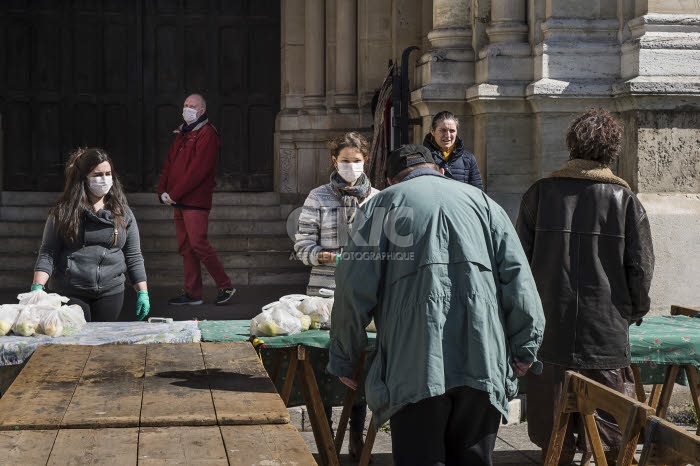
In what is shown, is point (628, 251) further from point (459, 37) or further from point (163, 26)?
point (163, 26)

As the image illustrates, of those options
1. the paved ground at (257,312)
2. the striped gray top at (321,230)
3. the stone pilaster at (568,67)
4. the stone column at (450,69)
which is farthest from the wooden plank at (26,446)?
the stone column at (450,69)

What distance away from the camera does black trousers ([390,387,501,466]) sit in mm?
4031

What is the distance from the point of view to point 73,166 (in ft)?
21.0

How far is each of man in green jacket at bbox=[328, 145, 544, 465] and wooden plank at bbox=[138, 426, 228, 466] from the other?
0.71 m

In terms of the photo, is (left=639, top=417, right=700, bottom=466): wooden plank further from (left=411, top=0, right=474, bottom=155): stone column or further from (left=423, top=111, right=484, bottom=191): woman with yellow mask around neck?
(left=411, top=0, right=474, bottom=155): stone column

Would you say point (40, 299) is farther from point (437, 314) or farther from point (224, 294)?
point (224, 294)

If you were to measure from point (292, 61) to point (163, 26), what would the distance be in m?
1.60

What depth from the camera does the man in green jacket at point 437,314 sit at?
402 centimetres

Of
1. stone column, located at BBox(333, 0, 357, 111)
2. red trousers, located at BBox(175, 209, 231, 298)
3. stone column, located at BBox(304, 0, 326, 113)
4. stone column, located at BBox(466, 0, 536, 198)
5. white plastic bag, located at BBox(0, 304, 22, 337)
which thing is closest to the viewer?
white plastic bag, located at BBox(0, 304, 22, 337)

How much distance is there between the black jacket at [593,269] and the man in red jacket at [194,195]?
192 inches

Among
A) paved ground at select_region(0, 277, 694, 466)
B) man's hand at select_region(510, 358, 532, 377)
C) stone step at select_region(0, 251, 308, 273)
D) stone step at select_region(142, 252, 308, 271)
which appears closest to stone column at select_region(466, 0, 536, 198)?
paved ground at select_region(0, 277, 694, 466)

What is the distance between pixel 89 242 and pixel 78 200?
0.76ft

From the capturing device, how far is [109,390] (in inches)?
167

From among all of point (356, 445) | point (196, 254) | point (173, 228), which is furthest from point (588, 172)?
point (173, 228)
